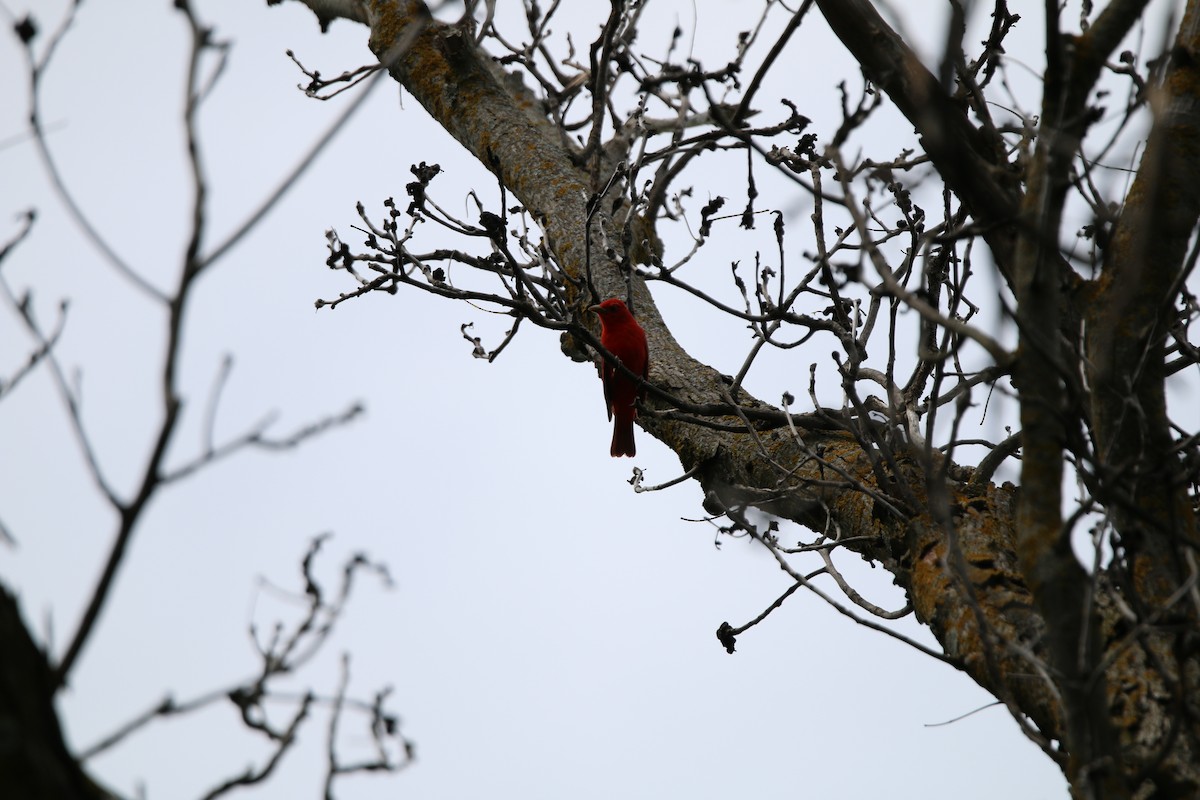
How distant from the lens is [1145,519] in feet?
6.75

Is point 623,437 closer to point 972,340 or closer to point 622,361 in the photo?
point 622,361

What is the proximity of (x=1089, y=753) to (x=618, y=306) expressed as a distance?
9.98 ft

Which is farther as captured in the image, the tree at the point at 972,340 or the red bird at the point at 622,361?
the red bird at the point at 622,361

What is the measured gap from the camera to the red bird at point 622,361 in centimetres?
467

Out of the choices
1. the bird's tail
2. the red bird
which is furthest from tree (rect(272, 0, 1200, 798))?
the bird's tail

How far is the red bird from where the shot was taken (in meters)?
4.67


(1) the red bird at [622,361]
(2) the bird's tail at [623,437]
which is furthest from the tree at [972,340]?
(2) the bird's tail at [623,437]

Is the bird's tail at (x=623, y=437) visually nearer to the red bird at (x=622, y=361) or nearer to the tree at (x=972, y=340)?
the red bird at (x=622, y=361)

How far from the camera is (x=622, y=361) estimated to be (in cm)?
522

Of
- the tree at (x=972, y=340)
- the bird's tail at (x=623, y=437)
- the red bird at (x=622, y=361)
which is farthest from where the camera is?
the bird's tail at (x=623, y=437)

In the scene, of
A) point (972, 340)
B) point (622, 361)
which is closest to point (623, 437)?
point (622, 361)

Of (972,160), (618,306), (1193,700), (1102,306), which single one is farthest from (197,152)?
(618,306)

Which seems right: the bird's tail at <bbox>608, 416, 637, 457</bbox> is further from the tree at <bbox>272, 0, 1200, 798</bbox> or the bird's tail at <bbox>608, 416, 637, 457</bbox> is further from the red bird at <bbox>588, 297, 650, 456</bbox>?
the tree at <bbox>272, 0, 1200, 798</bbox>

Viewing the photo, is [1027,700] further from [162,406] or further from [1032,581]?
[162,406]
